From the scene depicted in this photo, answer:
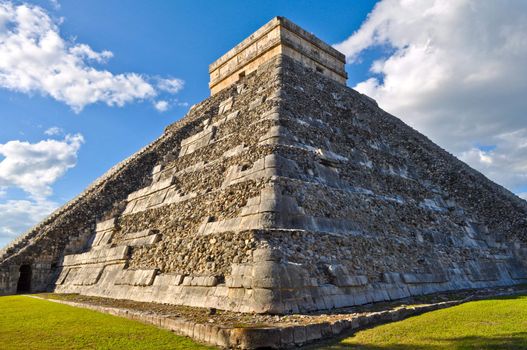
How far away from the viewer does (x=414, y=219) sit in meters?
13.3

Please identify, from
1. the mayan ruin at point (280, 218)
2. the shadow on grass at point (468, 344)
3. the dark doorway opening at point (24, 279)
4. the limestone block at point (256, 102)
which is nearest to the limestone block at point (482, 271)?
the mayan ruin at point (280, 218)

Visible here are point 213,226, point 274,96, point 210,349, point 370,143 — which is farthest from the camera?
point 370,143

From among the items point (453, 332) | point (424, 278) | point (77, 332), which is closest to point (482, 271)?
point (424, 278)

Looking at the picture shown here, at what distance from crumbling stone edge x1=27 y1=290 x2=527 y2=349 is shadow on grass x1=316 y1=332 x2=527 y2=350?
1.03 ft

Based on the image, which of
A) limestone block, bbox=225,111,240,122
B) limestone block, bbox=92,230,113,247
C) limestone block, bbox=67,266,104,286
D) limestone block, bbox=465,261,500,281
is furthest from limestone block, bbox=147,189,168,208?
limestone block, bbox=465,261,500,281

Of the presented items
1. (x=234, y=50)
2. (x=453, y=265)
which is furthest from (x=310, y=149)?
(x=234, y=50)

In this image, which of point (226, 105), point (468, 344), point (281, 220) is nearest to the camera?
point (468, 344)

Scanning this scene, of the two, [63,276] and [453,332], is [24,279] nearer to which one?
A: [63,276]

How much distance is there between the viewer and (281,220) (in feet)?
30.1

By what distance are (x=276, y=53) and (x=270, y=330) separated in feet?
51.4

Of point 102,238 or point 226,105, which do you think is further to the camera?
point 226,105

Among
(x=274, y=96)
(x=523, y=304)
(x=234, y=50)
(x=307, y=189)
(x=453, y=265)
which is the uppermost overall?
(x=234, y=50)

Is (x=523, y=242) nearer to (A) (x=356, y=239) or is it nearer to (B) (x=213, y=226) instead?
(A) (x=356, y=239)

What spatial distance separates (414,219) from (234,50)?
13.9m
